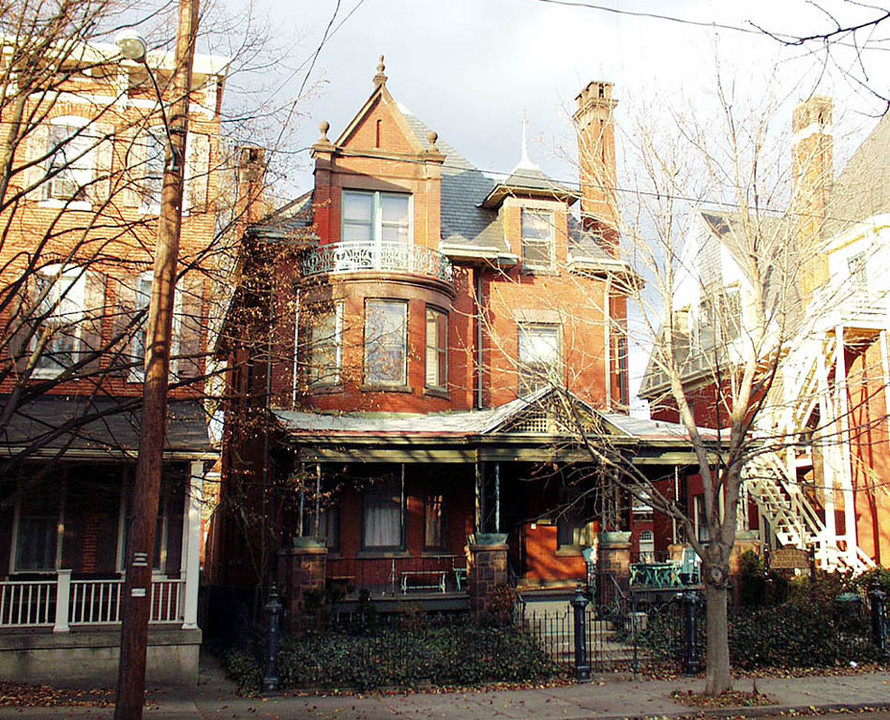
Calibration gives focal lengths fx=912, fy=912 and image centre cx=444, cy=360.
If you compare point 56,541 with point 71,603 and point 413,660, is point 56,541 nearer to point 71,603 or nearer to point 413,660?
point 71,603

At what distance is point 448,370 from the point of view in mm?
22062

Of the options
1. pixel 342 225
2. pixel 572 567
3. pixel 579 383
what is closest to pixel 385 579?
pixel 572 567

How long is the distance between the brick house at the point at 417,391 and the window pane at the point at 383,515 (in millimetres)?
34

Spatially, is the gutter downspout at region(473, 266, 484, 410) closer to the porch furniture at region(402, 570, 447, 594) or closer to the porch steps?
the porch furniture at region(402, 570, 447, 594)

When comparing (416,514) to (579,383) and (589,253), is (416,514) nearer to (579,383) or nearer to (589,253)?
(579,383)

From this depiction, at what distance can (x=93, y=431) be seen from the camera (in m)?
16.5

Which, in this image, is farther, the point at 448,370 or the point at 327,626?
the point at 448,370

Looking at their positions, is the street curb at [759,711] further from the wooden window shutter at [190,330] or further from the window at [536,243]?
the window at [536,243]

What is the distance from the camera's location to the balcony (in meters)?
21.0

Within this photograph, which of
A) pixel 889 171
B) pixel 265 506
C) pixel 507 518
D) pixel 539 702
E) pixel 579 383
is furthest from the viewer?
pixel 889 171

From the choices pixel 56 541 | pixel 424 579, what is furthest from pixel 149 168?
pixel 424 579

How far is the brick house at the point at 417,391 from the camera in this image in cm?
1797

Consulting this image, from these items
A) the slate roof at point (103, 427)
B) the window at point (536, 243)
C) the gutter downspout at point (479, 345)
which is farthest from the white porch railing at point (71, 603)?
the window at point (536, 243)

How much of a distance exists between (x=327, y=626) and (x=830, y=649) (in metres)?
8.86
